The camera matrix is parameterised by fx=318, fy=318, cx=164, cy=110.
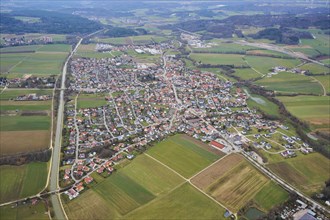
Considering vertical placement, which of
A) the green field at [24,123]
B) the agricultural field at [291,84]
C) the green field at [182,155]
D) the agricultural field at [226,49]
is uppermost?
the agricultural field at [226,49]

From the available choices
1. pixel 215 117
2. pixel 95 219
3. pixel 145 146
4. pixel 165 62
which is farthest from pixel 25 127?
pixel 165 62

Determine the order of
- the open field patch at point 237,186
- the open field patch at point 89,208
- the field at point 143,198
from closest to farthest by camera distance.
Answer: the open field patch at point 89,208, the field at point 143,198, the open field patch at point 237,186

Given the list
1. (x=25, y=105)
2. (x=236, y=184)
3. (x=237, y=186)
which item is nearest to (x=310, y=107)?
(x=236, y=184)

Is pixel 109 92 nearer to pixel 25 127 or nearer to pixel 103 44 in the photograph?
pixel 25 127

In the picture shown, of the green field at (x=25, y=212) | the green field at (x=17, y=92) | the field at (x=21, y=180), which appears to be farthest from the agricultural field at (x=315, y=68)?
the green field at (x=25, y=212)

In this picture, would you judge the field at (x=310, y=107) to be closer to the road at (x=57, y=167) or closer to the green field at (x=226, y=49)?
the road at (x=57, y=167)

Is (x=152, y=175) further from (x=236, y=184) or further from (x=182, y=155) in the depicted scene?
(x=236, y=184)
